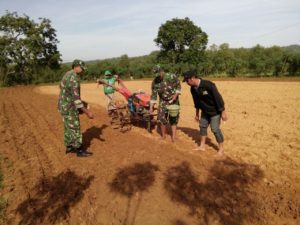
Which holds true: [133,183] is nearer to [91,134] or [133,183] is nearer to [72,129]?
[72,129]

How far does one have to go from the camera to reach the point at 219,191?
452 cm

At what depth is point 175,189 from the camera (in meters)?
4.65

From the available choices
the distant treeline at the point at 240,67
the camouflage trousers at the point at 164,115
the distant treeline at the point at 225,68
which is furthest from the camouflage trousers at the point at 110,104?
the distant treeline at the point at 240,67

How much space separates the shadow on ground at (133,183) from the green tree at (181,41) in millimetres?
45563

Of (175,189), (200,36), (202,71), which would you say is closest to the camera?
(175,189)

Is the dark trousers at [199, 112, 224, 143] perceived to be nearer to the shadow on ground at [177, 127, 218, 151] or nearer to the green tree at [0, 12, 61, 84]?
the shadow on ground at [177, 127, 218, 151]

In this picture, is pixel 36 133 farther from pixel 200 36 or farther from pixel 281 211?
pixel 200 36

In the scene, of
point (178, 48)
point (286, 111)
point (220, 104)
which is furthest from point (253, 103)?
point (178, 48)

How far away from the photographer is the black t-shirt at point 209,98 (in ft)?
18.1

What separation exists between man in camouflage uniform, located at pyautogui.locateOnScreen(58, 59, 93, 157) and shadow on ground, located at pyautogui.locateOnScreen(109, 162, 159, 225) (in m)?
1.48

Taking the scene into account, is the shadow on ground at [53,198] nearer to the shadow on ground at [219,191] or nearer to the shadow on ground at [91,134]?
the shadow on ground at [219,191]

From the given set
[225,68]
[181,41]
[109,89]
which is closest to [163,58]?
[181,41]

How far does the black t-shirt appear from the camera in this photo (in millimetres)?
5512

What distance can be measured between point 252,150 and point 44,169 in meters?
5.01
